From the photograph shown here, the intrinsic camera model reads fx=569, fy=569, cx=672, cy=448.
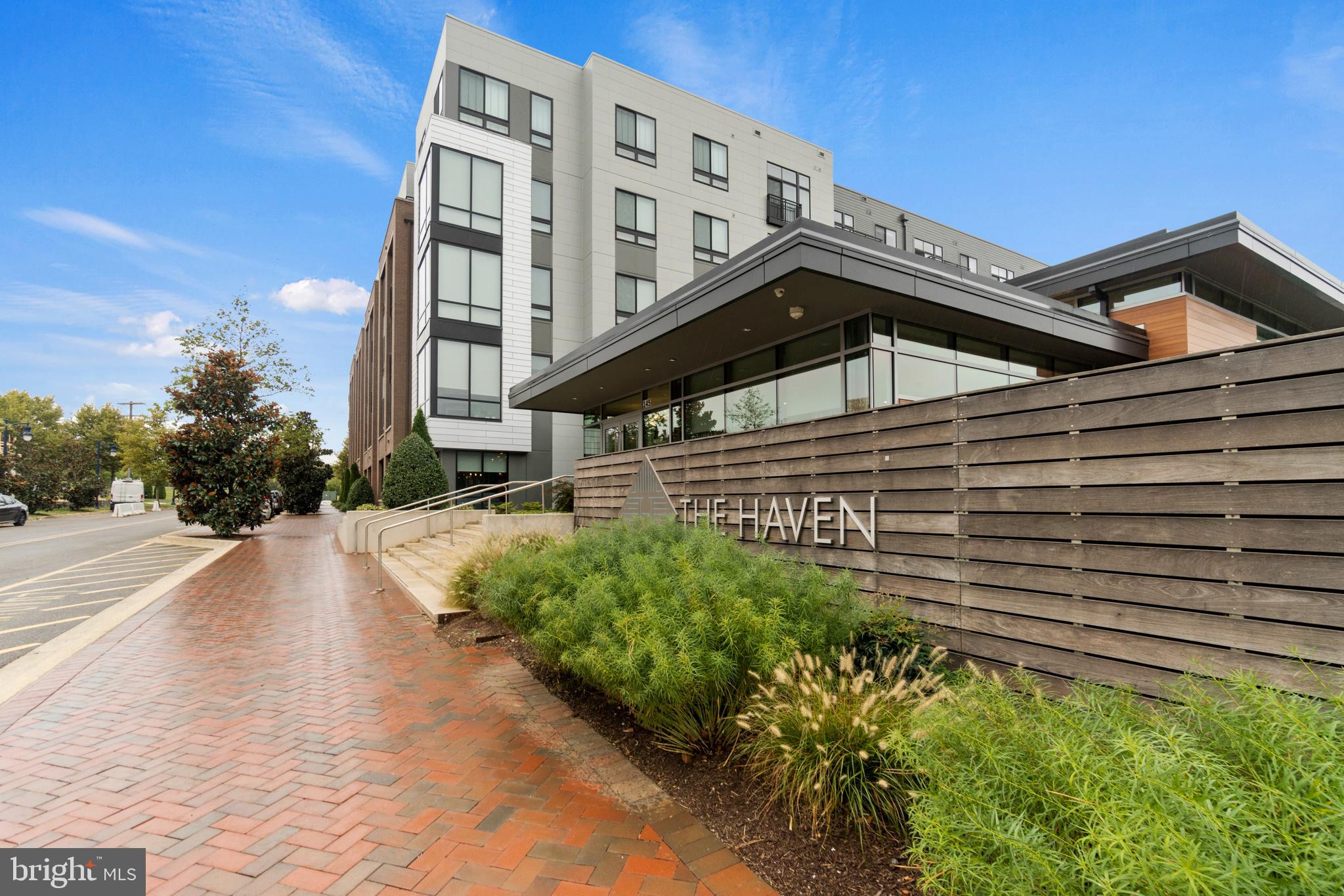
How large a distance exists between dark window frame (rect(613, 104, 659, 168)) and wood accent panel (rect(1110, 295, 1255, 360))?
18.3 meters

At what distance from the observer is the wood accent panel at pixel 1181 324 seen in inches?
462

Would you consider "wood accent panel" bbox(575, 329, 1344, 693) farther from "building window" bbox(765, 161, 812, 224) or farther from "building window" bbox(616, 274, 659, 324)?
"building window" bbox(765, 161, 812, 224)

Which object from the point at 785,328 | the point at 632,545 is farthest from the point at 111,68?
the point at 632,545

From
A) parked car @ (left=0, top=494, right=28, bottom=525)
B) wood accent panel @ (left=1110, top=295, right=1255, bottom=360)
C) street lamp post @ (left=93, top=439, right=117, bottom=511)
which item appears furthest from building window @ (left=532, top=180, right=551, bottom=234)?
street lamp post @ (left=93, top=439, right=117, bottom=511)

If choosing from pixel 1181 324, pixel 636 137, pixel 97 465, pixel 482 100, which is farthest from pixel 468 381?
pixel 97 465

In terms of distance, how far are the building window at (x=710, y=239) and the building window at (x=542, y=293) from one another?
6632mm

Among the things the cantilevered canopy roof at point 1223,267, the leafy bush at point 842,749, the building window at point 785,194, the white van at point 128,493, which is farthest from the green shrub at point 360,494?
the leafy bush at point 842,749

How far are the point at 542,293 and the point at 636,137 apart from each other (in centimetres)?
794

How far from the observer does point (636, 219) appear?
23.7 metres

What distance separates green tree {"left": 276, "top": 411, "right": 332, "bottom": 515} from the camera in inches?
1463

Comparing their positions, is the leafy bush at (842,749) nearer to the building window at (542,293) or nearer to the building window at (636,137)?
the building window at (542,293)

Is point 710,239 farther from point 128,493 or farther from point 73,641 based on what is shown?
point 128,493

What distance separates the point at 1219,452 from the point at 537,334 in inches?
843

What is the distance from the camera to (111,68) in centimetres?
1361
